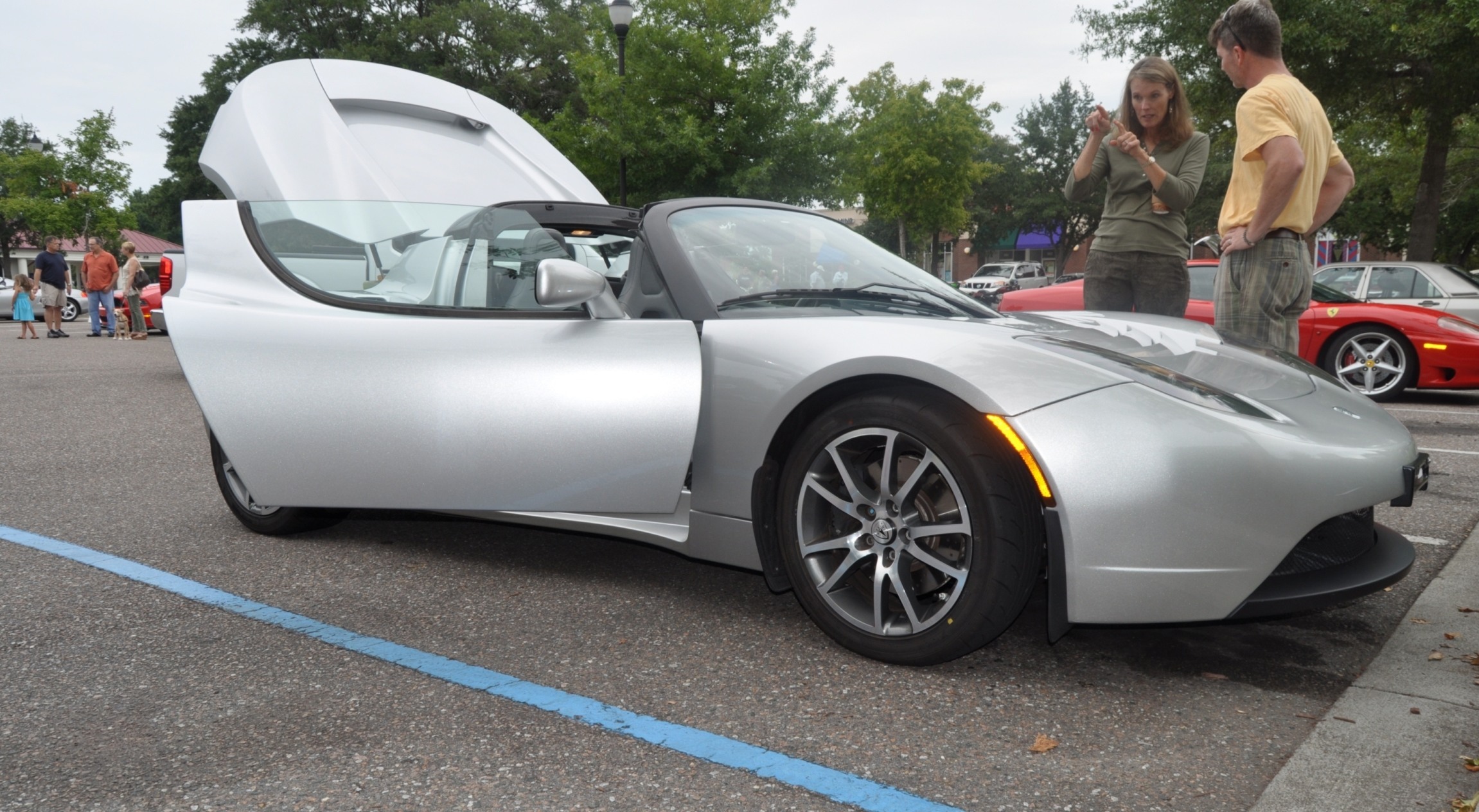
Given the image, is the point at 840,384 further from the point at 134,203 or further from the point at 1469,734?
the point at 134,203

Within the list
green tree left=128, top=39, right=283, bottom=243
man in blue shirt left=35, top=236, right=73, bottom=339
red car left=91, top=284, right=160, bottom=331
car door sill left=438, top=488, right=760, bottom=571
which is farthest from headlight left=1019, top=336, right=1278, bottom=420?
green tree left=128, top=39, right=283, bottom=243

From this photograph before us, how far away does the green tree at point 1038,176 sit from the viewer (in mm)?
61281

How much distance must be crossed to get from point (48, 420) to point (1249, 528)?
7.75m

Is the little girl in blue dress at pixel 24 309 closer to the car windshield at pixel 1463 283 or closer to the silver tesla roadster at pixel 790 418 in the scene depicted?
the silver tesla roadster at pixel 790 418

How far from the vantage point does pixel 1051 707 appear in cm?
248

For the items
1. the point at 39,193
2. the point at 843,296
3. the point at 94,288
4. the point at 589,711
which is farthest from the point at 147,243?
the point at 589,711

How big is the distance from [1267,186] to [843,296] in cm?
171

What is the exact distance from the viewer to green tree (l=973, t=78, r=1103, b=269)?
61.3 m

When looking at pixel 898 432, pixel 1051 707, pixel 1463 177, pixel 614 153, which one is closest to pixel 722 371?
pixel 898 432

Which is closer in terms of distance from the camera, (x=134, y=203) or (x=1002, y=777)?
(x=1002, y=777)

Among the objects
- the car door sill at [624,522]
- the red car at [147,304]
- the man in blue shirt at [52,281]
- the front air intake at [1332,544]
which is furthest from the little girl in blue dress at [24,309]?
the front air intake at [1332,544]

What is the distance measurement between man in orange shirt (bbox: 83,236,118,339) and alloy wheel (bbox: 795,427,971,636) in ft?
58.3

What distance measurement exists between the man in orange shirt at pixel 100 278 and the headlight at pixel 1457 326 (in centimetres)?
1800

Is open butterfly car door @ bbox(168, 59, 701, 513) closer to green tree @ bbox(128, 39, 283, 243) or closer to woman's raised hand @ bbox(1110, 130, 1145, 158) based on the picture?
woman's raised hand @ bbox(1110, 130, 1145, 158)
